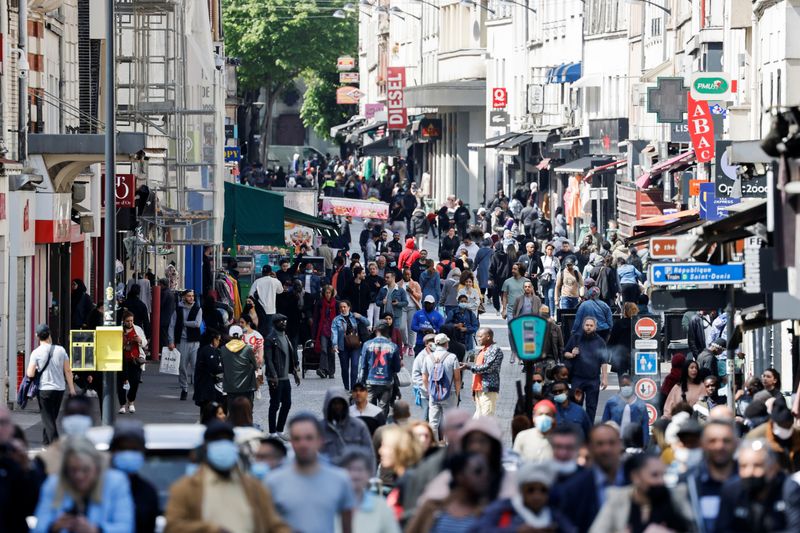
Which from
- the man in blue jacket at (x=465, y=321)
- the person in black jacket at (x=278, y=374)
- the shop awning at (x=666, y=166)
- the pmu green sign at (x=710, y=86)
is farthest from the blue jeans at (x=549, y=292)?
the person in black jacket at (x=278, y=374)

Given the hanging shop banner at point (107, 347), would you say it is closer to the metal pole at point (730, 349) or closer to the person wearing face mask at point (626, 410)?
the person wearing face mask at point (626, 410)

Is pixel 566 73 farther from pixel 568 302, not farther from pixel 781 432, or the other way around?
pixel 781 432

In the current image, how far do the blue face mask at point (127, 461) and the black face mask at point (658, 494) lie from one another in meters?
2.67

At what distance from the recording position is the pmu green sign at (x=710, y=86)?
35531 millimetres

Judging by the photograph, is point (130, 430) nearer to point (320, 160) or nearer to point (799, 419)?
point (799, 419)

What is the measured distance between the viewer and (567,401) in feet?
60.7

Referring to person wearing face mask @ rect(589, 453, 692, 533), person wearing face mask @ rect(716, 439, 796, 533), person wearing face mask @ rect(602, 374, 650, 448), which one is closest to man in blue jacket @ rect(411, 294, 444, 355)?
person wearing face mask @ rect(602, 374, 650, 448)

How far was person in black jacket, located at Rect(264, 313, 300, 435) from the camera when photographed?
76.1 ft

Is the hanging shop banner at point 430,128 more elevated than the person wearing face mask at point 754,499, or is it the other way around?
the hanging shop banner at point 430,128

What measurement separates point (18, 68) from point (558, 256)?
41.5 ft

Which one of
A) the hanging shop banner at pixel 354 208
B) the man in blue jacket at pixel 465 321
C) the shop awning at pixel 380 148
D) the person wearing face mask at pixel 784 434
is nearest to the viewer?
the person wearing face mask at pixel 784 434

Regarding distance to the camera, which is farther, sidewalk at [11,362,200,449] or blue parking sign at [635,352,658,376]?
sidewalk at [11,362,200,449]

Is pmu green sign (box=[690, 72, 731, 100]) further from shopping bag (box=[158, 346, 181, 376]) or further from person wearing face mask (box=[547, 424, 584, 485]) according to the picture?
person wearing face mask (box=[547, 424, 584, 485])

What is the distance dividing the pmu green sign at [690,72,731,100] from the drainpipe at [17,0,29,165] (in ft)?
38.9
